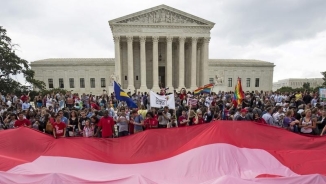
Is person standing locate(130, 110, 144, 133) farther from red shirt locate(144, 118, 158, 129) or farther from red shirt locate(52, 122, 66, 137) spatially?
red shirt locate(52, 122, 66, 137)

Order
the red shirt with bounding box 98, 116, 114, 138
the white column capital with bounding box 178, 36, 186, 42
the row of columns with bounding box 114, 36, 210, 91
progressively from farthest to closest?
the white column capital with bounding box 178, 36, 186, 42 < the row of columns with bounding box 114, 36, 210, 91 < the red shirt with bounding box 98, 116, 114, 138

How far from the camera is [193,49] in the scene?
4709 cm

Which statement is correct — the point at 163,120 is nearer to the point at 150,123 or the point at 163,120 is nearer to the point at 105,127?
the point at 150,123

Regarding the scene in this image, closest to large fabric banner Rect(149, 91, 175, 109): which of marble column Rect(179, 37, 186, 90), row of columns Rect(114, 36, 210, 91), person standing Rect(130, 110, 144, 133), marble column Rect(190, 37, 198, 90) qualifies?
person standing Rect(130, 110, 144, 133)

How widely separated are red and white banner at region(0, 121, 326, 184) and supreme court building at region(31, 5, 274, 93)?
35.6m

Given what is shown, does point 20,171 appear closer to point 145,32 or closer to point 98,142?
point 98,142

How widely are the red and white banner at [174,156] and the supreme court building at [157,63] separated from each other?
117ft

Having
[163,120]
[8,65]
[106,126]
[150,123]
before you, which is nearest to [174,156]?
[150,123]

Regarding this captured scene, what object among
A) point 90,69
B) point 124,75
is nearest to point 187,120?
point 124,75

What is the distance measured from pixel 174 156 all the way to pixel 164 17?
143ft

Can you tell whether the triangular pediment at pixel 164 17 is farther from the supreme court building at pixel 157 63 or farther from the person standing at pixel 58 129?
the person standing at pixel 58 129

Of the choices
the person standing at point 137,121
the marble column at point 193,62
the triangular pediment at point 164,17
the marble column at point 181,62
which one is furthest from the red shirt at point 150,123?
the triangular pediment at point 164,17

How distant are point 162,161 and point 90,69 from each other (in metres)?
54.8

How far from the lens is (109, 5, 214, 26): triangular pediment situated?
45531 millimetres
